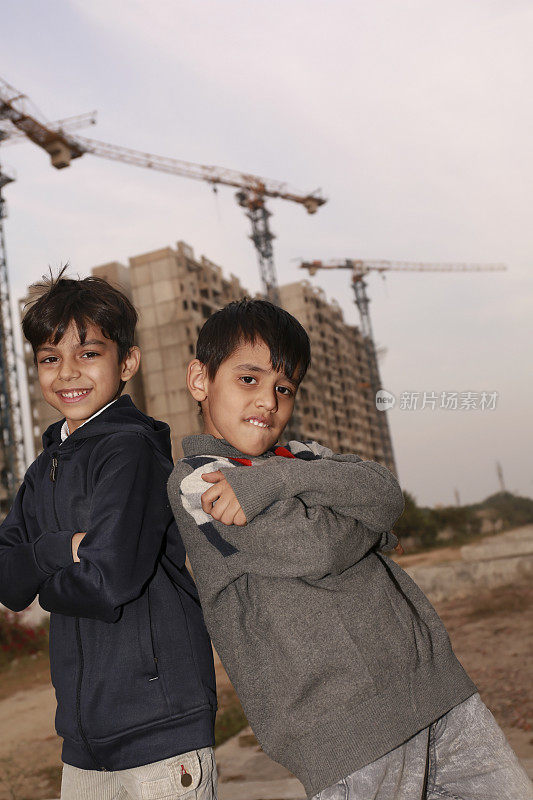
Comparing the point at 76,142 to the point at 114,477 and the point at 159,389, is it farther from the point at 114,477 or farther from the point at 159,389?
the point at 114,477

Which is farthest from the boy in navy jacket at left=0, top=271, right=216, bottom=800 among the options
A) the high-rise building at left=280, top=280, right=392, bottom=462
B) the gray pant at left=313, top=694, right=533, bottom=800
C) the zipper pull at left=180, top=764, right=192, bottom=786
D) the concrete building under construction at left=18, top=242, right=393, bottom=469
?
the high-rise building at left=280, top=280, right=392, bottom=462

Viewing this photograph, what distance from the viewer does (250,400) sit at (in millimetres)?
1469

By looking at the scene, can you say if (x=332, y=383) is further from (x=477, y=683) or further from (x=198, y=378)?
(x=198, y=378)

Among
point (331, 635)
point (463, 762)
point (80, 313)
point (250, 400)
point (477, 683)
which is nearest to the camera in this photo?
point (331, 635)

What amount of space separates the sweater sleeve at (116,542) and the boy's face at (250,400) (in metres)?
0.19

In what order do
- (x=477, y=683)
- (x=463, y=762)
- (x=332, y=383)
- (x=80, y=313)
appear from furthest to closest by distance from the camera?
(x=332, y=383) → (x=477, y=683) → (x=80, y=313) → (x=463, y=762)

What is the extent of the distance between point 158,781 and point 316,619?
0.43m

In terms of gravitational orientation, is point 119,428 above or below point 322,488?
above

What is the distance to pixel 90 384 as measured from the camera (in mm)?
1574

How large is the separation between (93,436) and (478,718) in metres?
0.94

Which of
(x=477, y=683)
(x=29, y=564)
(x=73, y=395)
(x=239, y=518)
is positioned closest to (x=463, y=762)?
(x=239, y=518)

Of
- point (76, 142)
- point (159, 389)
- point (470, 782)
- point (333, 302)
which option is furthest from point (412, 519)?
point (333, 302)

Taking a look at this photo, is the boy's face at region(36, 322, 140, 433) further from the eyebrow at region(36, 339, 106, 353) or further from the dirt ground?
the dirt ground

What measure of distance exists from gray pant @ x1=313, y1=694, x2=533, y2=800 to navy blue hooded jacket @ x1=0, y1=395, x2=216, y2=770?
15.2 inches
